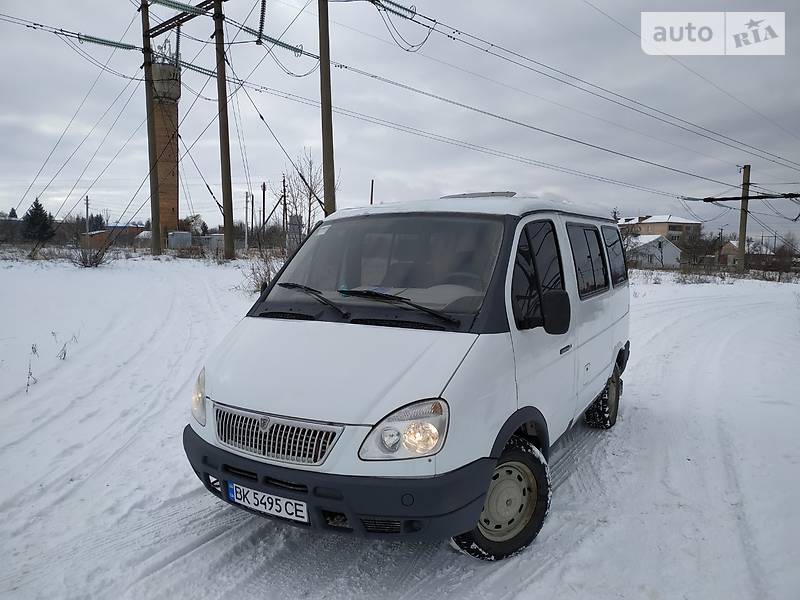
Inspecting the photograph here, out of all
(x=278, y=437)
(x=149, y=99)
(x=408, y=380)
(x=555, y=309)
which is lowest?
(x=278, y=437)

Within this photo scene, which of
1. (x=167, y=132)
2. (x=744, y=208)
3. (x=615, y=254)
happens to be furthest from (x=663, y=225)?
(x=615, y=254)

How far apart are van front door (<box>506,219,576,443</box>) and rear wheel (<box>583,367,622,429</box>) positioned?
1.25 metres

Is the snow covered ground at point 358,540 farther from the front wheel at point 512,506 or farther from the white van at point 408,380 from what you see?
the white van at point 408,380

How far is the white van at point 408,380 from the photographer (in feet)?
7.82

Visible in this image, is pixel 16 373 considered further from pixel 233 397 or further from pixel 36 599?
pixel 233 397

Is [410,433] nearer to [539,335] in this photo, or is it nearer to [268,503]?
[268,503]

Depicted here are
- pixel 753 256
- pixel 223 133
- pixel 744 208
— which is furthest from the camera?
pixel 753 256

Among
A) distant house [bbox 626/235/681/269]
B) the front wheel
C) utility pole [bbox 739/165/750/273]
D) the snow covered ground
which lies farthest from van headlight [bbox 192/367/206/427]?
distant house [bbox 626/235/681/269]

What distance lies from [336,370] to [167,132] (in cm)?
4230

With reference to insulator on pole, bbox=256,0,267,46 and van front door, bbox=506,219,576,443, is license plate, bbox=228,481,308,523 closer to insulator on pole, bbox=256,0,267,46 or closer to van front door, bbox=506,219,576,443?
van front door, bbox=506,219,576,443

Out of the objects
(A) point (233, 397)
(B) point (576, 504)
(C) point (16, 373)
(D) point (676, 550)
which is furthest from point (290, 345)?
(C) point (16, 373)

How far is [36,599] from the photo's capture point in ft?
8.41

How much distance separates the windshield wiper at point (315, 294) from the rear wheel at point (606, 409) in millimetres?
2847

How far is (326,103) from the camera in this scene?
12.7 meters
